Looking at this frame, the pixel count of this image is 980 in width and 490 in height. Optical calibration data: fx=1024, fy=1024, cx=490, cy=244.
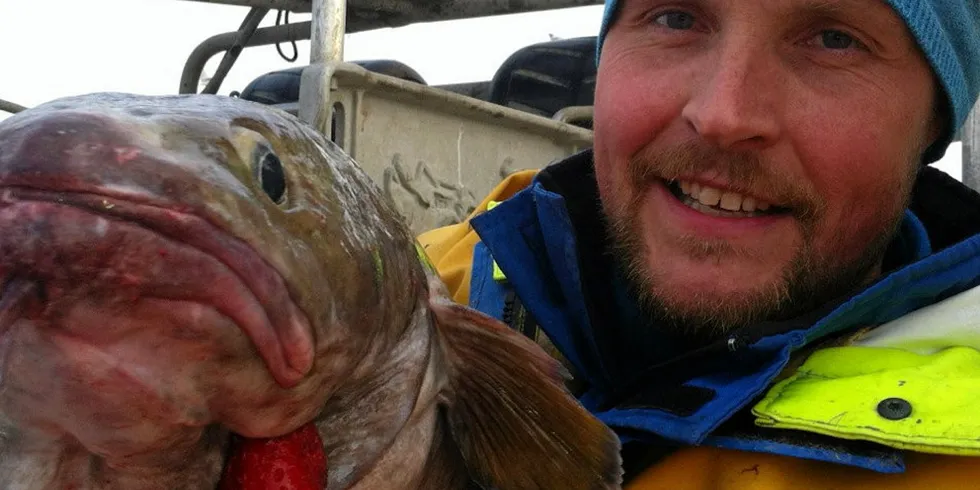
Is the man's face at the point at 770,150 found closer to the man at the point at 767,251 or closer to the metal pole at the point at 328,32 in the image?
the man at the point at 767,251

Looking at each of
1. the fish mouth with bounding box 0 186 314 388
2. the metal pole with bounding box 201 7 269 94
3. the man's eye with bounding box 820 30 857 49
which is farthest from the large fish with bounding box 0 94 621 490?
the metal pole with bounding box 201 7 269 94

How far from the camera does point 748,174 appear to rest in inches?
77.9

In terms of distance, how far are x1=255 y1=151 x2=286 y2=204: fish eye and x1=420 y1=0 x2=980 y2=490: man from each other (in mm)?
892

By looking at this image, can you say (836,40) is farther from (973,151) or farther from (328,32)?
(328,32)

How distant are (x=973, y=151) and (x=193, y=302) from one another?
2.85 meters

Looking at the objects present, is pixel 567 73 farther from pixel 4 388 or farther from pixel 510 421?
pixel 4 388

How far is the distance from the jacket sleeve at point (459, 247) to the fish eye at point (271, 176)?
143 centimetres

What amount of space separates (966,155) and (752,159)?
154 cm

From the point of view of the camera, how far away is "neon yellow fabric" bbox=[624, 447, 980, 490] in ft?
5.28

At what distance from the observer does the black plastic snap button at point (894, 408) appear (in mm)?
1588

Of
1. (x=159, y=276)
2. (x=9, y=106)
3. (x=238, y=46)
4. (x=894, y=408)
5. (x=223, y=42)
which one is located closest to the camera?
(x=159, y=276)

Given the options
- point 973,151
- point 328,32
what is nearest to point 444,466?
point 328,32

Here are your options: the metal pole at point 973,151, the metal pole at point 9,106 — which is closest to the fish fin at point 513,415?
the metal pole at point 973,151

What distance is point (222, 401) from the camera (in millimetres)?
1017
